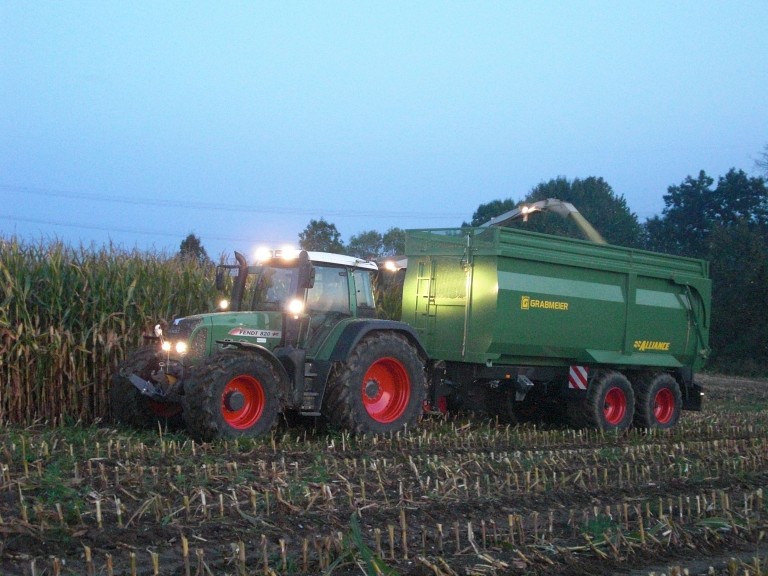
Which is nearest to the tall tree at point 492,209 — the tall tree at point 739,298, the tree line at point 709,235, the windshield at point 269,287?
the tree line at point 709,235

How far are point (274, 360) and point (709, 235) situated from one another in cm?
3709

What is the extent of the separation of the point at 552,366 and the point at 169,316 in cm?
508

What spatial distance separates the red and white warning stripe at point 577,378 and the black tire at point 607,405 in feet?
0.42

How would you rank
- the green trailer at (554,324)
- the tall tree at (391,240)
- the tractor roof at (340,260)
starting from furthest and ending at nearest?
the tall tree at (391,240), the green trailer at (554,324), the tractor roof at (340,260)

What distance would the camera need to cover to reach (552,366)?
12.2 m

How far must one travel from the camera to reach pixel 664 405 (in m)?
13.4

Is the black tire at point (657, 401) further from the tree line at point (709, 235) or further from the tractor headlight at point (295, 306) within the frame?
the tree line at point (709, 235)

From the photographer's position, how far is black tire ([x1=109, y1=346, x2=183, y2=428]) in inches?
383

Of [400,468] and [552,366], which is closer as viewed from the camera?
[400,468]

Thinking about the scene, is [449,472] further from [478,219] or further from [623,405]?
[478,219]

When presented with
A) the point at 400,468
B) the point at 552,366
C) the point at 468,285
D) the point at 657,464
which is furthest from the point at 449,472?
the point at 552,366

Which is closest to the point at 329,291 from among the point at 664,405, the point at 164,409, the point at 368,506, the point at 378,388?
the point at 378,388

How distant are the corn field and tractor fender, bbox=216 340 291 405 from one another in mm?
2432

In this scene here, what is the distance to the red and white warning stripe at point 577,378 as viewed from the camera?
39.9 ft
